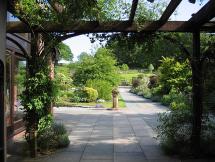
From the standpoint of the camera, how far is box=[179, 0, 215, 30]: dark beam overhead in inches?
345

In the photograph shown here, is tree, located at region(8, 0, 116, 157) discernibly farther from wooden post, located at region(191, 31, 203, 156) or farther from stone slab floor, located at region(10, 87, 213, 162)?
wooden post, located at region(191, 31, 203, 156)

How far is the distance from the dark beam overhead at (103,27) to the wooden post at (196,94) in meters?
0.49

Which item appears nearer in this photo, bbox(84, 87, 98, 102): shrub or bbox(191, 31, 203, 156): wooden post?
bbox(191, 31, 203, 156): wooden post

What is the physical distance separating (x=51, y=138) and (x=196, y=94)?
148 inches

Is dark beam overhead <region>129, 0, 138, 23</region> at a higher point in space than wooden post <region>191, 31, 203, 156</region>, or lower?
higher

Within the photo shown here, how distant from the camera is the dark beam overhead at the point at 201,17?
8.76 m

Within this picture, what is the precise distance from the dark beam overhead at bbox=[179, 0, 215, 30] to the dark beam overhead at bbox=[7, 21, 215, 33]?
110 millimetres

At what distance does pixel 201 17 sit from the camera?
377 inches

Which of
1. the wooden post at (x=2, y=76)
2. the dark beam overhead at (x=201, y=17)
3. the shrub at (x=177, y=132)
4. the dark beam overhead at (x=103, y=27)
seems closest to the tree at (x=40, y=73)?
the dark beam overhead at (x=103, y=27)

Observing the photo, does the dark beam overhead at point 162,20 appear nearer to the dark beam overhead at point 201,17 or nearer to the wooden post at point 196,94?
the dark beam overhead at point 201,17

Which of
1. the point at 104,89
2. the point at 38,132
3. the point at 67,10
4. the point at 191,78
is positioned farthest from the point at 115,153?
the point at 104,89

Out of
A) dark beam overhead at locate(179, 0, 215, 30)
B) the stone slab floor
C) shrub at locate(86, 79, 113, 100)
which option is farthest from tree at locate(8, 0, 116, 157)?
shrub at locate(86, 79, 113, 100)

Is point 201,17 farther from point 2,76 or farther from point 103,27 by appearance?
point 2,76

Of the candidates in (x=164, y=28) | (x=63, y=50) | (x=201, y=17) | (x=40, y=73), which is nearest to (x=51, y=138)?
(x=40, y=73)
